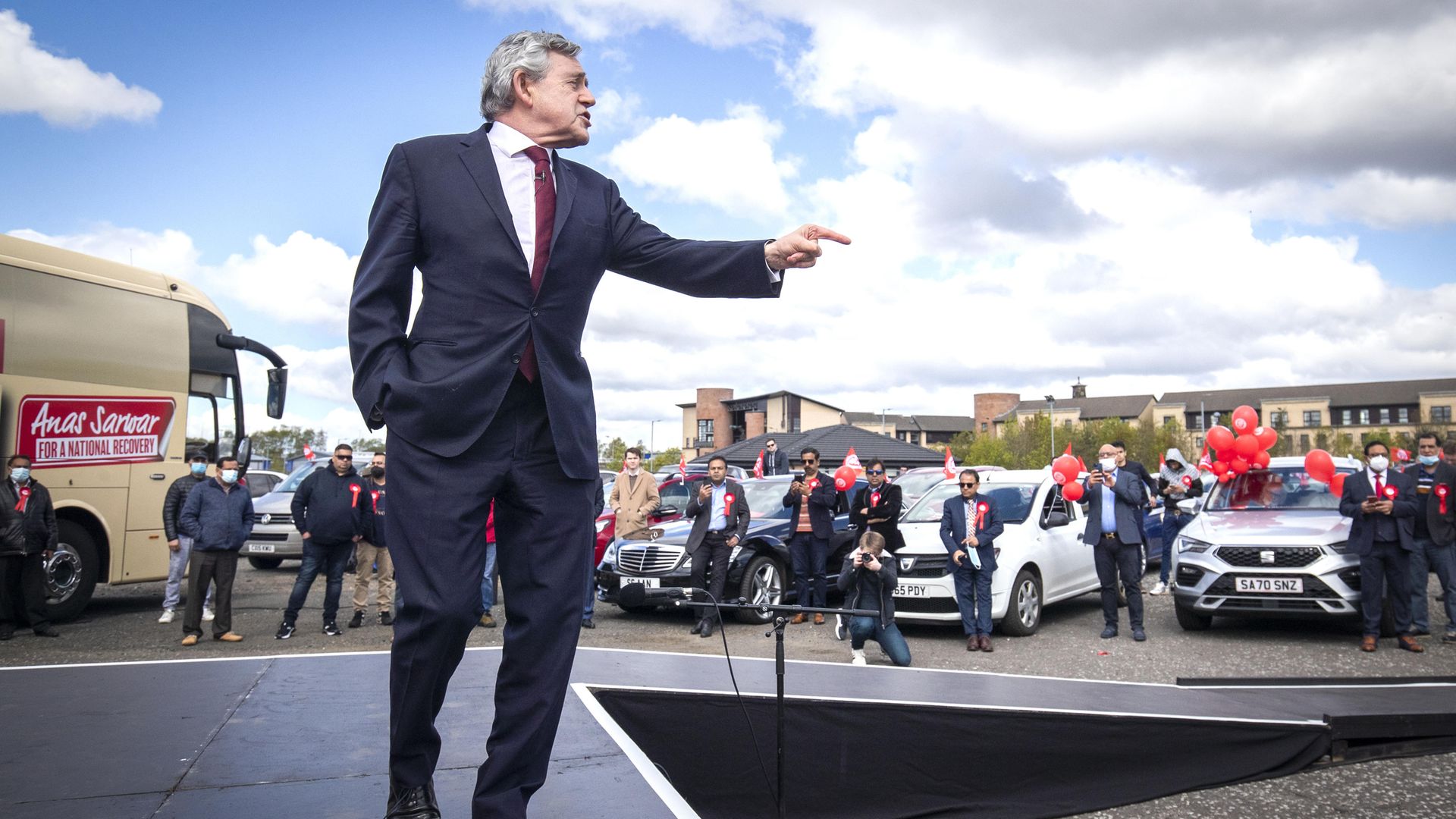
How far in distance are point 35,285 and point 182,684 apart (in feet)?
25.5

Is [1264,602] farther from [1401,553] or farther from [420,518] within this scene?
[420,518]

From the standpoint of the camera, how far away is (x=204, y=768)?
10.5 feet

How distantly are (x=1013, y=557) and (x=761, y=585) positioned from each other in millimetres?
2981

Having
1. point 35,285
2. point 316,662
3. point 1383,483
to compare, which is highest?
point 35,285

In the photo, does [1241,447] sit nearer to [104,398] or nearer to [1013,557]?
[1013,557]

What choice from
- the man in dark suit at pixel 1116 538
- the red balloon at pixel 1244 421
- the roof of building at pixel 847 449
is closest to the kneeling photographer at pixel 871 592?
the man in dark suit at pixel 1116 538

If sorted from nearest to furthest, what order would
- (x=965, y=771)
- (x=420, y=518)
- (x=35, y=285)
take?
(x=420, y=518), (x=965, y=771), (x=35, y=285)

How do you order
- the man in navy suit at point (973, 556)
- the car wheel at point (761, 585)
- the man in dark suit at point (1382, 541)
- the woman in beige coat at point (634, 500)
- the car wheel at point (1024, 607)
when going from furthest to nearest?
1. the woman in beige coat at point (634, 500)
2. the car wheel at point (761, 585)
3. the car wheel at point (1024, 607)
4. the man in navy suit at point (973, 556)
5. the man in dark suit at point (1382, 541)

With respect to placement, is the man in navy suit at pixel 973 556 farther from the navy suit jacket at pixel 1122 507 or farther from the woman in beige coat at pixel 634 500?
the woman in beige coat at pixel 634 500

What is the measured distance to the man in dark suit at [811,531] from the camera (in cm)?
1169

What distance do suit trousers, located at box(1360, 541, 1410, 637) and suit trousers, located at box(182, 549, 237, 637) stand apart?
1117 cm

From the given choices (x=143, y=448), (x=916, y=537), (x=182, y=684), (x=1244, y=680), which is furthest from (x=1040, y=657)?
(x=143, y=448)

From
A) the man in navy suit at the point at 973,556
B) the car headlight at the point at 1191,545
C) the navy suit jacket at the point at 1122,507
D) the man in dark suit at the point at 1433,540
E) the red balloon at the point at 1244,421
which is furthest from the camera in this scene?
the red balloon at the point at 1244,421

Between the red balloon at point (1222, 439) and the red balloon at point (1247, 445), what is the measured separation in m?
0.16
